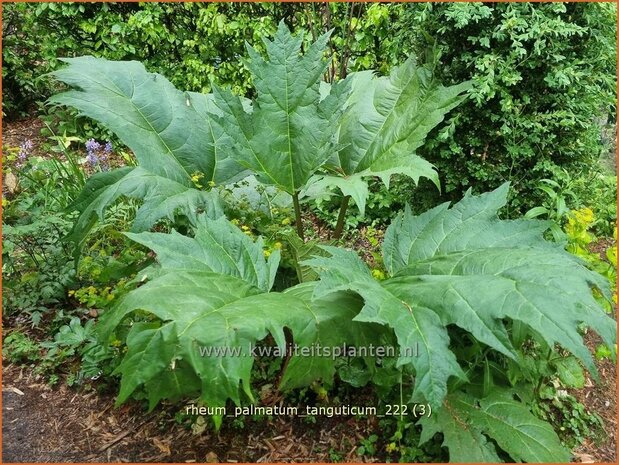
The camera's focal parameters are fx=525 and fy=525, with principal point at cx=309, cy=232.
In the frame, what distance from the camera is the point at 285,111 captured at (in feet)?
7.72

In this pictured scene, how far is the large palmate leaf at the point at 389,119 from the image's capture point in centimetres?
238

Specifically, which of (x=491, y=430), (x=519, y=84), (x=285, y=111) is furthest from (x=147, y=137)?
(x=519, y=84)

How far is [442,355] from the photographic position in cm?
157

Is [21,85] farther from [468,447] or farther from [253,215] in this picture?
[468,447]

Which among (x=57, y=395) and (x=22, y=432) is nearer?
(x=22, y=432)

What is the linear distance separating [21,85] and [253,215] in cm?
410

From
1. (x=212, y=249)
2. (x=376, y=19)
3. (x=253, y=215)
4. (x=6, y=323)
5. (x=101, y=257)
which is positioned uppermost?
(x=376, y=19)

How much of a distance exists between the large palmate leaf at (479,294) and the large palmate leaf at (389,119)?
48 cm

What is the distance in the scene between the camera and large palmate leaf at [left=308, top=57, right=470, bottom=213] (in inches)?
93.7

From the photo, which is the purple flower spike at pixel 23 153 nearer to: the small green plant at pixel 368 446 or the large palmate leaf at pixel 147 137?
the large palmate leaf at pixel 147 137

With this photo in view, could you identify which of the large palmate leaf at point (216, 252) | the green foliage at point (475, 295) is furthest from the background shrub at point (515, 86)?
the large palmate leaf at point (216, 252)

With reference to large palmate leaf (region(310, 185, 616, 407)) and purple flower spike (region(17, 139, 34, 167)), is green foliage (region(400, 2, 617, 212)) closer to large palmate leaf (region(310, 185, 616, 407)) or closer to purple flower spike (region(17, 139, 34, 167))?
large palmate leaf (region(310, 185, 616, 407))

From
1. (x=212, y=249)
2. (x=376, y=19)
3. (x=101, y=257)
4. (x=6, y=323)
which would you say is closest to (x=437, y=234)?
(x=212, y=249)

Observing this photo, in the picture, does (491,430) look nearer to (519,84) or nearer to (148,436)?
(148,436)
